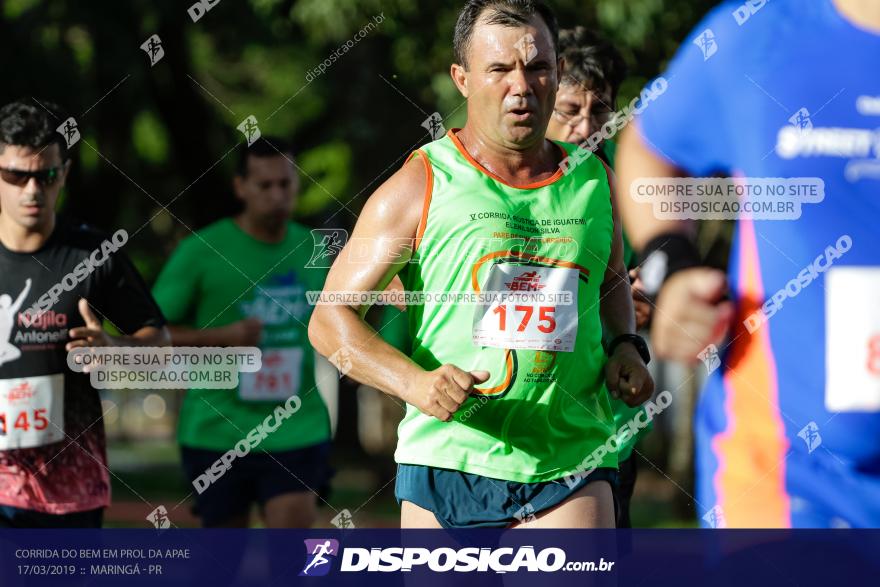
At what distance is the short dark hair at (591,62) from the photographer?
4.50 m

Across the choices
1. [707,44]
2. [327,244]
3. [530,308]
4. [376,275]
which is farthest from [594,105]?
[376,275]

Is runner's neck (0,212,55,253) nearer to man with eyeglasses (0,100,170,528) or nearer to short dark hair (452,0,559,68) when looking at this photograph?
man with eyeglasses (0,100,170,528)

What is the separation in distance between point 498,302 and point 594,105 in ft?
4.03

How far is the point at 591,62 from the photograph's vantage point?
450 cm

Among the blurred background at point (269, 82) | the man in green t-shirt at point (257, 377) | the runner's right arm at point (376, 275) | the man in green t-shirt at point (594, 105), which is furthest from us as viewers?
the blurred background at point (269, 82)

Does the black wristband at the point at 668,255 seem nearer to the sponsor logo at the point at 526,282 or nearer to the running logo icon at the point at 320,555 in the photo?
the sponsor logo at the point at 526,282

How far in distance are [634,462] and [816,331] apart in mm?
1074

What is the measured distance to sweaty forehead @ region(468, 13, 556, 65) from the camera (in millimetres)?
3521

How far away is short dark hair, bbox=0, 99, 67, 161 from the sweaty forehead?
1732 millimetres

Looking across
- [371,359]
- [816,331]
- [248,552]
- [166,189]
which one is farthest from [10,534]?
[166,189]

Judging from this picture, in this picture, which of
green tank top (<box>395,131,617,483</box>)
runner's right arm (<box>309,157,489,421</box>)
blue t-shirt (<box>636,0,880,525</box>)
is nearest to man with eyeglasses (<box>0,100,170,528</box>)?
runner's right arm (<box>309,157,489,421</box>)

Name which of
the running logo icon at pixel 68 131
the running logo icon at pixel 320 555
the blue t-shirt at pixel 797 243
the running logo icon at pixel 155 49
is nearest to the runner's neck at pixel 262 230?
the running logo icon at pixel 155 49

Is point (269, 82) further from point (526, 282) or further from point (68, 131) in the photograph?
point (526, 282)

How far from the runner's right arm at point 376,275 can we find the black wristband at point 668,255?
70 cm
